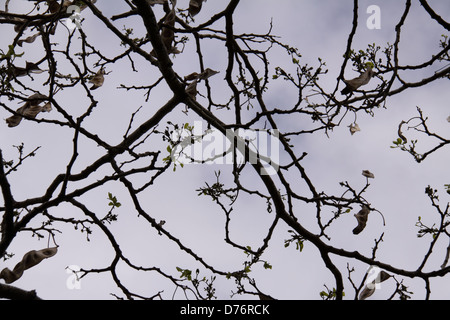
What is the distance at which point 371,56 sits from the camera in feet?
13.1

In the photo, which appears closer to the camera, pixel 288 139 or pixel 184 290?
pixel 184 290

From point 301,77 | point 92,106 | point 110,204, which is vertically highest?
point 301,77

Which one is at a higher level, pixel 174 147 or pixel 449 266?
pixel 174 147

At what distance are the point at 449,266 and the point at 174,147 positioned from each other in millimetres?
2061

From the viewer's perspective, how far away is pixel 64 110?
2.23 metres

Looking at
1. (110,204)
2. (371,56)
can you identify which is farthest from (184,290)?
(371,56)

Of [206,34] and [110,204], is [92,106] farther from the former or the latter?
[206,34]
